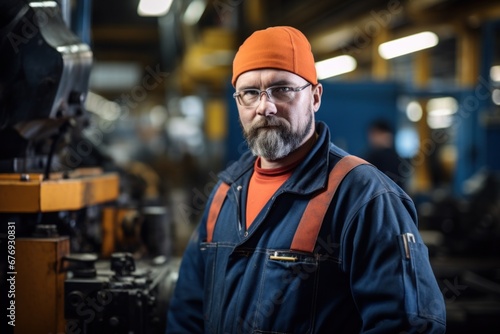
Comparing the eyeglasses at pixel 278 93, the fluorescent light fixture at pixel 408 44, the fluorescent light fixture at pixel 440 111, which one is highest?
the fluorescent light fixture at pixel 408 44

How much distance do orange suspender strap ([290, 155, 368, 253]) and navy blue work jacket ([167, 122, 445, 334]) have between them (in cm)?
2

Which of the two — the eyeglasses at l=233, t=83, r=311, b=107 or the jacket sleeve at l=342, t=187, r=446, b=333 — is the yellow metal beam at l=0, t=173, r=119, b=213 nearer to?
the eyeglasses at l=233, t=83, r=311, b=107

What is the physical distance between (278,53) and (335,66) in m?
13.2

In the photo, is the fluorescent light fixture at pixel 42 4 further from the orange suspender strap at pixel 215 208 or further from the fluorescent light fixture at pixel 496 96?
the fluorescent light fixture at pixel 496 96

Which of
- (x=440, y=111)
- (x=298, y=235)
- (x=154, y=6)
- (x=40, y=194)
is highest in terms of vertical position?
(x=154, y=6)

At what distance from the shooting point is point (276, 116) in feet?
6.19

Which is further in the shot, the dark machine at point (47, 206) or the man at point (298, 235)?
the dark machine at point (47, 206)

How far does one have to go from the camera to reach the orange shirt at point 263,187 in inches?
76.4

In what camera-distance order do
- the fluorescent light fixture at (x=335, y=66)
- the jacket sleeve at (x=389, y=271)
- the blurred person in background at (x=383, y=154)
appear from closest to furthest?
1. the jacket sleeve at (x=389, y=271)
2. the blurred person in background at (x=383, y=154)
3. the fluorescent light fixture at (x=335, y=66)

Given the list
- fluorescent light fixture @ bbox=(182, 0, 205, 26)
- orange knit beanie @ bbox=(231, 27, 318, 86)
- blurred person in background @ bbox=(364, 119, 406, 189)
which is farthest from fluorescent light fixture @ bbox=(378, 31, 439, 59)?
orange knit beanie @ bbox=(231, 27, 318, 86)

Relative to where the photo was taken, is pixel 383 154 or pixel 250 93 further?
pixel 383 154

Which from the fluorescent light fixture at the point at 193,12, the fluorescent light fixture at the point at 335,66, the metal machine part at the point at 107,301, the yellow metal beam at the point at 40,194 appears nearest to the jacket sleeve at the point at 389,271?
the metal machine part at the point at 107,301

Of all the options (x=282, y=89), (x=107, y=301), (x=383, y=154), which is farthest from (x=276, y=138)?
(x=383, y=154)

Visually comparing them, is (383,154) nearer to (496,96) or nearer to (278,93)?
(496,96)
